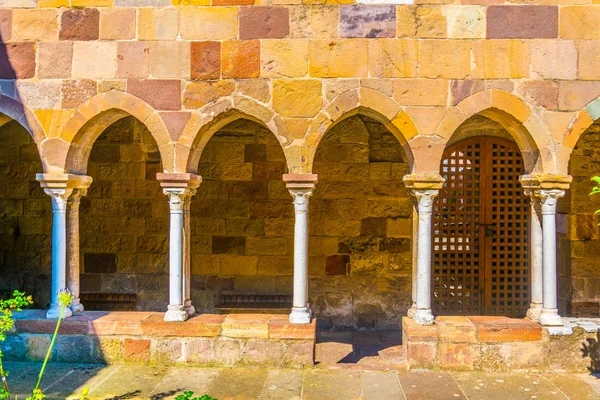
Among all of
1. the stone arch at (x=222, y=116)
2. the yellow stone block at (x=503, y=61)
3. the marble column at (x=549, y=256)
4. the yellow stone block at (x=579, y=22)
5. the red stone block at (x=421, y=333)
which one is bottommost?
the red stone block at (x=421, y=333)

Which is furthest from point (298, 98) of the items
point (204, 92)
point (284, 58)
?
point (204, 92)

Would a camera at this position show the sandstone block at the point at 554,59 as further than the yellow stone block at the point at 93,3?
No

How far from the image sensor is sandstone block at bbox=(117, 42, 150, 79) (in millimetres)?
5980

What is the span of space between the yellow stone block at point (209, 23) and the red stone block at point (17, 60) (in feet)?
5.72

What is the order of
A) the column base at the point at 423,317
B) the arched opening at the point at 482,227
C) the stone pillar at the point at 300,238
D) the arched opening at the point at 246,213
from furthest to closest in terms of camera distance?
the arched opening at the point at 246,213
the arched opening at the point at 482,227
the stone pillar at the point at 300,238
the column base at the point at 423,317

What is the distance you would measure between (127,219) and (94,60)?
2.96 m

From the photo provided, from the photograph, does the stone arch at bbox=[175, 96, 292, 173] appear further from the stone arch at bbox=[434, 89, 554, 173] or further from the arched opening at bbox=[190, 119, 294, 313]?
the arched opening at bbox=[190, 119, 294, 313]

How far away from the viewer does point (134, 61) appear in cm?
599

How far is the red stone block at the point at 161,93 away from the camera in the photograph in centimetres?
596

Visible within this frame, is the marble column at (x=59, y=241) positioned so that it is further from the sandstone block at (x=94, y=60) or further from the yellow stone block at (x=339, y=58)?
the yellow stone block at (x=339, y=58)

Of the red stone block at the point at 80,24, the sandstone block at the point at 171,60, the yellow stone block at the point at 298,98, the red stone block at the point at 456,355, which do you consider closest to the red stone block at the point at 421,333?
the red stone block at the point at 456,355

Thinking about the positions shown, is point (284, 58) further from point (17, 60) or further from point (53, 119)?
point (17, 60)

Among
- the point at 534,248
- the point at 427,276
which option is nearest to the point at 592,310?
the point at 534,248

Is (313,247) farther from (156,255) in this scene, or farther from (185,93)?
(185,93)
